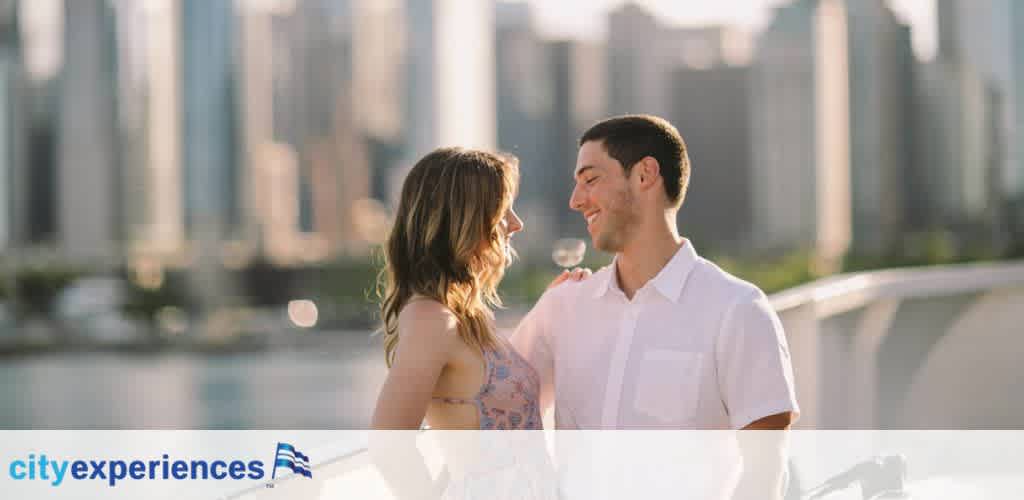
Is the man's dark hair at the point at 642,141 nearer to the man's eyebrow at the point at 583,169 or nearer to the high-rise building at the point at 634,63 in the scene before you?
the man's eyebrow at the point at 583,169

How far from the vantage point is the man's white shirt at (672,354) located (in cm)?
160

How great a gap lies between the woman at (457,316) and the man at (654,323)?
4.8 inches

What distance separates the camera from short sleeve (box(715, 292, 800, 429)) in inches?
62.2

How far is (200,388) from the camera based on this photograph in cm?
2166

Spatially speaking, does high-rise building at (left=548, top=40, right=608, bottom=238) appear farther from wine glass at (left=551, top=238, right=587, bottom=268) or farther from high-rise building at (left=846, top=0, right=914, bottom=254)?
wine glass at (left=551, top=238, right=587, bottom=268)

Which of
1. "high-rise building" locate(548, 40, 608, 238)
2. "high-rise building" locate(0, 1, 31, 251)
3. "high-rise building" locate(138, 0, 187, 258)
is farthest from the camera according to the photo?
"high-rise building" locate(548, 40, 608, 238)

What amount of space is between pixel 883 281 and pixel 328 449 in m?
1.85

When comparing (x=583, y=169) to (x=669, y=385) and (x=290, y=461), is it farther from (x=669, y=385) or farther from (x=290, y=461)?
(x=290, y=461)

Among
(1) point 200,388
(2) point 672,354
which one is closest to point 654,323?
(2) point 672,354

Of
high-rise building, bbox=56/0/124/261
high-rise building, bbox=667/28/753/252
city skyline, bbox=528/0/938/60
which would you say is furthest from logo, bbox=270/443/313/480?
high-rise building, bbox=56/0/124/261

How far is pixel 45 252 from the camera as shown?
168 ft

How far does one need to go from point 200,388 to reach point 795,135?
1448 inches

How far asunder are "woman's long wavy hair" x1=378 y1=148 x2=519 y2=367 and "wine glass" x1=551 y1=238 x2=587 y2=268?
0.29 m

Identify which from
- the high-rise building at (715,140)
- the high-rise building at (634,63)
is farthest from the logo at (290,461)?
the high-rise building at (634,63)
